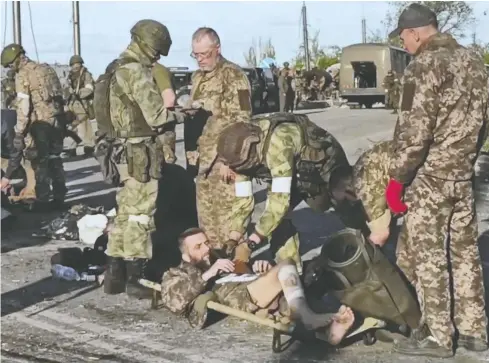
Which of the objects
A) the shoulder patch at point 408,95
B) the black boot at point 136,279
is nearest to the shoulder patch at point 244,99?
the black boot at point 136,279

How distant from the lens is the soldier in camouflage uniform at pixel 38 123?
10570 mm

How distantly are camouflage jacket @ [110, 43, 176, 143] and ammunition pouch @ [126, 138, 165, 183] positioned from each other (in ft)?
0.60

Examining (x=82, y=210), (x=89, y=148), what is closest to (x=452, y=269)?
(x=82, y=210)

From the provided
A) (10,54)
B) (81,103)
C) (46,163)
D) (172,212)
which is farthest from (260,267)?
(81,103)

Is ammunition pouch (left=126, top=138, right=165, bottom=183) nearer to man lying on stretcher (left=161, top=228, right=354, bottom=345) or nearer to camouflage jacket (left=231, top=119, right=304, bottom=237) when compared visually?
man lying on stretcher (left=161, top=228, right=354, bottom=345)

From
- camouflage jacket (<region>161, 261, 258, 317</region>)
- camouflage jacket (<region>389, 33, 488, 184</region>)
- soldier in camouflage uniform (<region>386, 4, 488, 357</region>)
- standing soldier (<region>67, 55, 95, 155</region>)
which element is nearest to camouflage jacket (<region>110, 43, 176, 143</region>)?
camouflage jacket (<region>161, 261, 258, 317</region>)

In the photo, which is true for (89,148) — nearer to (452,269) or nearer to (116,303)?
(116,303)

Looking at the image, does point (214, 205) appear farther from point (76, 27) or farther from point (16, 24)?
point (76, 27)

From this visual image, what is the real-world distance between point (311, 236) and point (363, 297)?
11.7ft

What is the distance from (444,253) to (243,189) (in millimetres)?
1765

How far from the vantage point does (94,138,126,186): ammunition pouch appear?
656 cm

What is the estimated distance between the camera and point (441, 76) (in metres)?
4.76

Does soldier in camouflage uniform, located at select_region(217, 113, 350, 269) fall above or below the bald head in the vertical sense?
below

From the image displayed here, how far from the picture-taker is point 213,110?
Answer: 7.06 m
